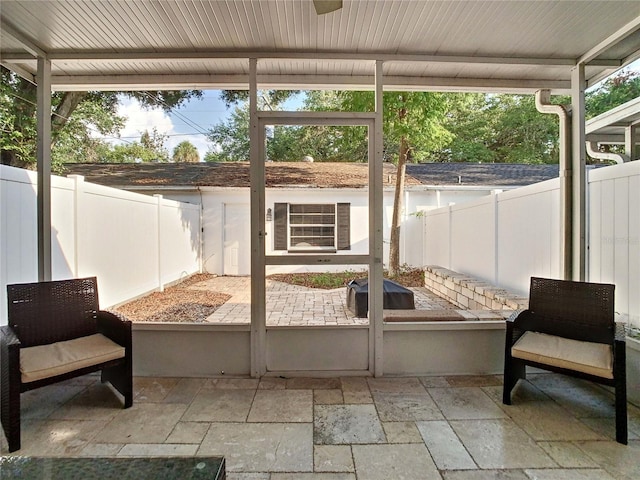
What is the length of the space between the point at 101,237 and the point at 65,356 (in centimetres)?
242

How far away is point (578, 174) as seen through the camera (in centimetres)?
291

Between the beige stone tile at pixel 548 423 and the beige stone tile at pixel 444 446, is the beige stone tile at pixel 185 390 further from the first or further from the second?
the beige stone tile at pixel 548 423

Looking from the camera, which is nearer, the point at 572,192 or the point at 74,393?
the point at 74,393

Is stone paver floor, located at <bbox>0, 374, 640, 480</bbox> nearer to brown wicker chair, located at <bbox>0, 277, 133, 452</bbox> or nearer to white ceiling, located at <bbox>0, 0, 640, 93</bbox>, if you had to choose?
brown wicker chair, located at <bbox>0, 277, 133, 452</bbox>

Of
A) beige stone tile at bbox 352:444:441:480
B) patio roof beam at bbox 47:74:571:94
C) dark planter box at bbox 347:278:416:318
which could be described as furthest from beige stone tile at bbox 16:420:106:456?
patio roof beam at bbox 47:74:571:94

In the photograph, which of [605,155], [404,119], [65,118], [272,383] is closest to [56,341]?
[272,383]

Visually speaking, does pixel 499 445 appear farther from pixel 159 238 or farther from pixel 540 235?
pixel 159 238

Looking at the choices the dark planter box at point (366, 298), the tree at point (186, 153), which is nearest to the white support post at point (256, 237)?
the dark planter box at point (366, 298)

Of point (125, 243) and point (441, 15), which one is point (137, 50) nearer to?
point (441, 15)

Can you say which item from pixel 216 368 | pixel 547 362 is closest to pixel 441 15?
pixel 547 362

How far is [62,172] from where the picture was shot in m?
6.55

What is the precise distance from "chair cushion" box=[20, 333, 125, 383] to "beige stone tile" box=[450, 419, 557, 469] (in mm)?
2411

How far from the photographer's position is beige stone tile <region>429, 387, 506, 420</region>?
2.32m

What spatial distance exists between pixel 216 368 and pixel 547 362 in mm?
2576
